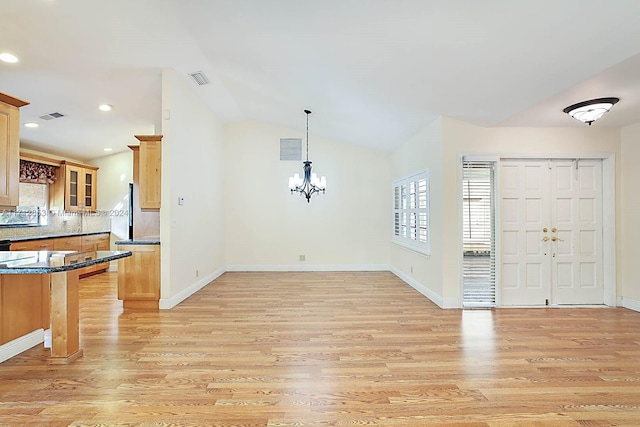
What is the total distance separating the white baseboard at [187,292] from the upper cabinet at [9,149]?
2.05m

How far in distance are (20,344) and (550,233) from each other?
6254 millimetres

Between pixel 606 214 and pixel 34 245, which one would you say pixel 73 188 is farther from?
pixel 606 214

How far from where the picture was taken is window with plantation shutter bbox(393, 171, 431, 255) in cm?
521

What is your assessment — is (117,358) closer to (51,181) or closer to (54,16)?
(54,16)

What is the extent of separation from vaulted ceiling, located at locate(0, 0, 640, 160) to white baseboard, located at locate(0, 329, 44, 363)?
2956mm

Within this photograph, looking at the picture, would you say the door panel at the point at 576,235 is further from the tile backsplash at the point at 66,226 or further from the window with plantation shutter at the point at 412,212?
the tile backsplash at the point at 66,226

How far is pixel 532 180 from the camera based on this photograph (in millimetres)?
4625

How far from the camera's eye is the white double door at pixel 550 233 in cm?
459

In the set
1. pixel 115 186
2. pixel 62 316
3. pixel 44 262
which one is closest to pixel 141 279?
pixel 62 316

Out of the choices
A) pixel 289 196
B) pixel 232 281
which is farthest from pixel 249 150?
pixel 232 281

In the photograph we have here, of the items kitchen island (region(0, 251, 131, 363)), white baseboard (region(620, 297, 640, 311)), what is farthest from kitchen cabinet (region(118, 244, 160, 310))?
white baseboard (region(620, 297, 640, 311))

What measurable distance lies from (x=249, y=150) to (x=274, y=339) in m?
4.90

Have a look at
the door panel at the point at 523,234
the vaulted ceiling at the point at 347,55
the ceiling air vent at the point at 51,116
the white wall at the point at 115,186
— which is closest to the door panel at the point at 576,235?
the door panel at the point at 523,234

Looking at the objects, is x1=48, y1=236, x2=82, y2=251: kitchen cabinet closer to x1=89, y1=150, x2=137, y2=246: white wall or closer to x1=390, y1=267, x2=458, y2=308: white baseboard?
x1=89, y1=150, x2=137, y2=246: white wall
